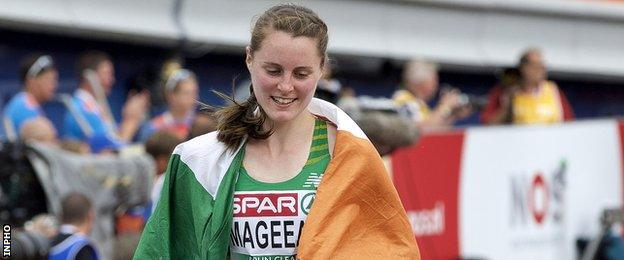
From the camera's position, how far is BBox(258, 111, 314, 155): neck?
4648mm

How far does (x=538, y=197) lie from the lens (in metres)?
10.9

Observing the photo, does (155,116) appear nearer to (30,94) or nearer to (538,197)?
(30,94)

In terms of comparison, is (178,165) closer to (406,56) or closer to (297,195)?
(297,195)

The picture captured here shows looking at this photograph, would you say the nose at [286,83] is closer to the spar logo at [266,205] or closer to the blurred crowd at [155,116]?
the spar logo at [266,205]

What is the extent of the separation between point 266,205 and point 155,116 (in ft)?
24.0

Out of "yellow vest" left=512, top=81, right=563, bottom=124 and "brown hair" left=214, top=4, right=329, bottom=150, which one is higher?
"yellow vest" left=512, top=81, right=563, bottom=124

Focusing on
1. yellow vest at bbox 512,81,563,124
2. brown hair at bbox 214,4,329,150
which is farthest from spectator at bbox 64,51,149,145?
brown hair at bbox 214,4,329,150

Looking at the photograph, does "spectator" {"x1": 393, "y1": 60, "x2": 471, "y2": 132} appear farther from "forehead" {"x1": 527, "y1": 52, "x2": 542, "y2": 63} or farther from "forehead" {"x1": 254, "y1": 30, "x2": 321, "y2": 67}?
"forehead" {"x1": 254, "y1": 30, "x2": 321, "y2": 67}

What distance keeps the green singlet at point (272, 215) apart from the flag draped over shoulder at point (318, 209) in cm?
5

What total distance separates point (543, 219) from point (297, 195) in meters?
6.68

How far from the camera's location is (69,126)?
10.2 metres

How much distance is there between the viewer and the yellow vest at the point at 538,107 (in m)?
12.0

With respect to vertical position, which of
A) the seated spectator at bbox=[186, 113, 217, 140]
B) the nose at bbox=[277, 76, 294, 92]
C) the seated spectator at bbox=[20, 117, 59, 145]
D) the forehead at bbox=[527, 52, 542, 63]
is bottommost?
the nose at bbox=[277, 76, 294, 92]

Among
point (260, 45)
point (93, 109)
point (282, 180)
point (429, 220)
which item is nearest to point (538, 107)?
point (429, 220)
